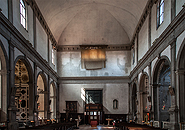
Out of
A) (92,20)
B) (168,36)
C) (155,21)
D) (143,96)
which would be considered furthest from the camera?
(92,20)

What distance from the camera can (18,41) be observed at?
1716 cm

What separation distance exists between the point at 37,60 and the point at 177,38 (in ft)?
41.6

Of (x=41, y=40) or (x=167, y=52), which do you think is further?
(x=41, y=40)

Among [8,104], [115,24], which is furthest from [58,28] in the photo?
[8,104]

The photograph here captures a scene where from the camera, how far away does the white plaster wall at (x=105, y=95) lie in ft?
109

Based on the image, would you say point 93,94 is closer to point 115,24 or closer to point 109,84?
point 109,84

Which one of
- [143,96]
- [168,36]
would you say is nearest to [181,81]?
[168,36]

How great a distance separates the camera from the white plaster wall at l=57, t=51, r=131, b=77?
33.8 m

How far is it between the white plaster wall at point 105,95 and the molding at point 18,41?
9.57m

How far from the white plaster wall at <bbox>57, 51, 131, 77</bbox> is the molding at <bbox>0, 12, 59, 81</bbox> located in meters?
9.33

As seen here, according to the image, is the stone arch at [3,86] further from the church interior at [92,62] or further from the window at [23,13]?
the window at [23,13]

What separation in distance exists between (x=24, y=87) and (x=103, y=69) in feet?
41.8

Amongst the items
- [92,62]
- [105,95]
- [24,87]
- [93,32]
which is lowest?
[105,95]

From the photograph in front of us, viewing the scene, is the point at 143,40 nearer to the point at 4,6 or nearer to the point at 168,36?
the point at 168,36
